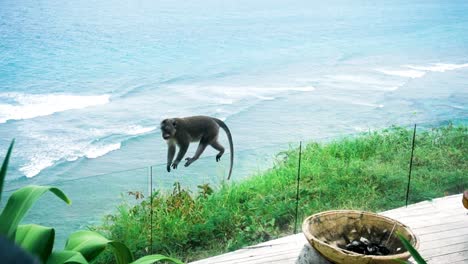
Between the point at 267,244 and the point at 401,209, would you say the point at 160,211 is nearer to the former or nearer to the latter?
the point at 267,244

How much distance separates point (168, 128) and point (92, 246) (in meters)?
3.67

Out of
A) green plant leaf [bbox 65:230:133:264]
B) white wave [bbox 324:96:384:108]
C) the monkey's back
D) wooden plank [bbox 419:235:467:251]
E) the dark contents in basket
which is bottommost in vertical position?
white wave [bbox 324:96:384:108]

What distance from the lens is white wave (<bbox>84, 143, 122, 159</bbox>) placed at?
1306 centimetres

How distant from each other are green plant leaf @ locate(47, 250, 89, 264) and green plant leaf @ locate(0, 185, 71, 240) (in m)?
0.13

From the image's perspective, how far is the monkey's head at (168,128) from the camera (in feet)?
16.7

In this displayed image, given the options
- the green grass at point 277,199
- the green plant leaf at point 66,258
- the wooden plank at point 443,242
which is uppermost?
the green plant leaf at point 66,258

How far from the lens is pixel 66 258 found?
131 cm

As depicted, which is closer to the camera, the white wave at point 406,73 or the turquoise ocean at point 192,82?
the turquoise ocean at point 192,82

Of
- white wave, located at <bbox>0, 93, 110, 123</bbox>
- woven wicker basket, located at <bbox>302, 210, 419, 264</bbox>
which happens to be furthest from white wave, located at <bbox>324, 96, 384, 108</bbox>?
woven wicker basket, located at <bbox>302, 210, 419, 264</bbox>

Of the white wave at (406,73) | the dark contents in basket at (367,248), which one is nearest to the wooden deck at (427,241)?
the dark contents in basket at (367,248)

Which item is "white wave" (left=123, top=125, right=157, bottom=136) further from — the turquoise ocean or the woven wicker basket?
the woven wicker basket

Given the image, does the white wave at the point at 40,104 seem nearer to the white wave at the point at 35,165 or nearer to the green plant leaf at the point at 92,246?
the white wave at the point at 35,165

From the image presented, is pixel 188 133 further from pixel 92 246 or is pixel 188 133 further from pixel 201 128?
pixel 92 246

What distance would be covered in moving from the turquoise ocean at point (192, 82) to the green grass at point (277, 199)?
18cm
